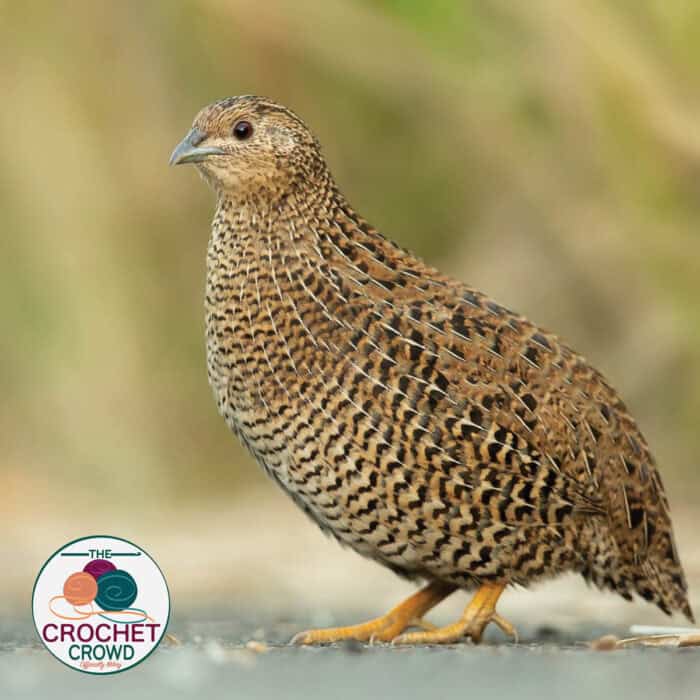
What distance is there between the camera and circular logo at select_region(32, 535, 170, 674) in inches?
214

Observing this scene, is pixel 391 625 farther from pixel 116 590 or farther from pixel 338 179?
pixel 338 179

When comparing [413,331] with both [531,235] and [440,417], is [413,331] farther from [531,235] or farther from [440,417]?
[531,235]

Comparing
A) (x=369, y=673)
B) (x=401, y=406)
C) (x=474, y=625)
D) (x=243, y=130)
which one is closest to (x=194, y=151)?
(x=243, y=130)

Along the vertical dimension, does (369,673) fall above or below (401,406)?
below

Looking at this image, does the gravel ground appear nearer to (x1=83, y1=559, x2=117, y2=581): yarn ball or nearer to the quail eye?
(x1=83, y1=559, x2=117, y2=581): yarn ball

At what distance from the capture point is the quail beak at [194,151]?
20.6 ft

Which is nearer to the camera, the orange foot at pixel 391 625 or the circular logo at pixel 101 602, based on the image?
the circular logo at pixel 101 602

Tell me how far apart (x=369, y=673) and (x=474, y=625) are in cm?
97

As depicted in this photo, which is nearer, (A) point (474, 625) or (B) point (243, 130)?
(A) point (474, 625)

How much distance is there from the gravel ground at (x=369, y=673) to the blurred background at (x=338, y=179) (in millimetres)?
2766

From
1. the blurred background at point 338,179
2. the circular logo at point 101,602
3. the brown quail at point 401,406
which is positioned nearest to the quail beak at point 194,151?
the brown quail at point 401,406

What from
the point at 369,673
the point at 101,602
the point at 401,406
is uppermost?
the point at 401,406

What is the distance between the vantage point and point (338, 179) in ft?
34.2

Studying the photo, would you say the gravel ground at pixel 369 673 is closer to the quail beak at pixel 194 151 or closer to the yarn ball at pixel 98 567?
the yarn ball at pixel 98 567
